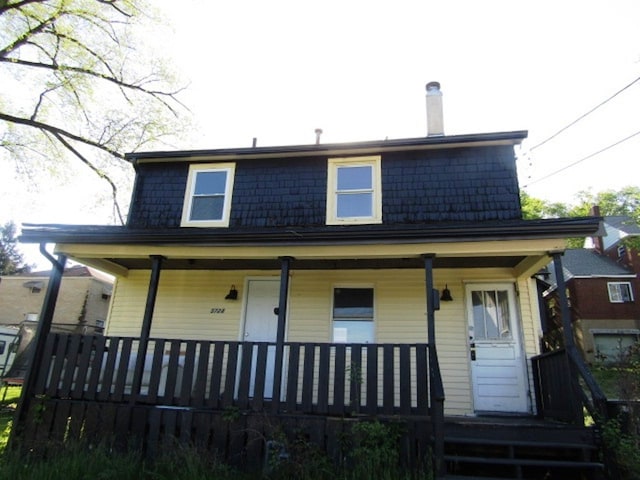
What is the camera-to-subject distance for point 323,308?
793 cm

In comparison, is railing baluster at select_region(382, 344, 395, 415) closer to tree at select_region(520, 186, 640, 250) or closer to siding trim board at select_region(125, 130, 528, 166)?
siding trim board at select_region(125, 130, 528, 166)

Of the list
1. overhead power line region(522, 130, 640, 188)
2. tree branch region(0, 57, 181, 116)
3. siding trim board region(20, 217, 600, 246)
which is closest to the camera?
siding trim board region(20, 217, 600, 246)

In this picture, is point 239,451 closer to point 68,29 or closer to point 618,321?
point 68,29

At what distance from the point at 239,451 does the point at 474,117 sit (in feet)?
33.6

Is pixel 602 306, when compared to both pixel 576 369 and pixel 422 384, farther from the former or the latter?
pixel 422 384

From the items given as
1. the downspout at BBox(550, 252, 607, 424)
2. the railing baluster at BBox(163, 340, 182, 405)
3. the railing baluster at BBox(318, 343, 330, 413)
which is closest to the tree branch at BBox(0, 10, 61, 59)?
→ the railing baluster at BBox(163, 340, 182, 405)

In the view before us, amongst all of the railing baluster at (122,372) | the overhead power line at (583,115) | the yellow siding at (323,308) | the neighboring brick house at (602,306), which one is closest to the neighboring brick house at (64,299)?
the yellow siding at (323,308)

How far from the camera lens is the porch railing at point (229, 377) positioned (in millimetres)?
5609

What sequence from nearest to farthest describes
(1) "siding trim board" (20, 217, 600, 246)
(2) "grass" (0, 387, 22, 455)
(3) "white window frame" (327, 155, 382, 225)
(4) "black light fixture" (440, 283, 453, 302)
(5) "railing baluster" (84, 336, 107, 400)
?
(1) "siding trim board" (20, 217, 600, 246)
(5) "railing baluster" (84, 336, 107, 400)
(2) "grass" (0, 387, 22, 455)
(4) "black light fixture" (440, 283, 453, 302)
(3) "white window frame" (327, 155, 382, 225)

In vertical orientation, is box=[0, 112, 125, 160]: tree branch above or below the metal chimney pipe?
above

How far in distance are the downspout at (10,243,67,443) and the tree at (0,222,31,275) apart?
4667 centimetres

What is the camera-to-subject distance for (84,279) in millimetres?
26297

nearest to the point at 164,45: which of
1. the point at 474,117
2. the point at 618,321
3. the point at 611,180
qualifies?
the point at 474,117

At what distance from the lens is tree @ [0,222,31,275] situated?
44.5 m
